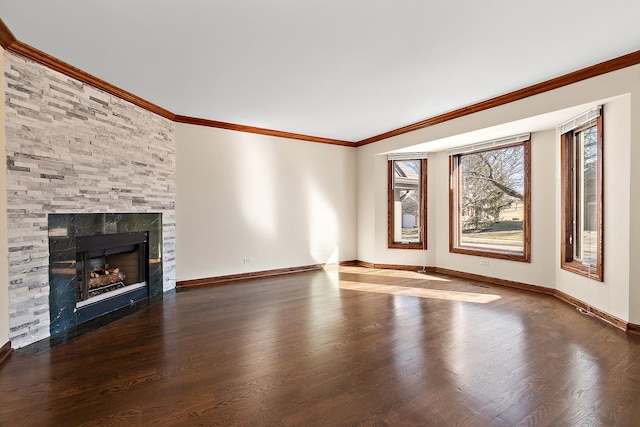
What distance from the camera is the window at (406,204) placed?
579 centimetres

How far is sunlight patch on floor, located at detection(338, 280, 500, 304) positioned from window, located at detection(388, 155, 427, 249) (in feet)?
4.93

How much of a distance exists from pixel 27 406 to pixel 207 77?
2.98 meters

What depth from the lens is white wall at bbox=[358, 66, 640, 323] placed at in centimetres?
291

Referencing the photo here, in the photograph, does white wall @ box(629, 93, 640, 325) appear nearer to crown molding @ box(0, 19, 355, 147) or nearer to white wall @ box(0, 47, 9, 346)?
crown molding @ box(0, 19, 355, 147)

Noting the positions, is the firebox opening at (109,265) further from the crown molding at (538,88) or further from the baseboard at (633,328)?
the baseboard at (633,328)

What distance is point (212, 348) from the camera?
2.61 metres

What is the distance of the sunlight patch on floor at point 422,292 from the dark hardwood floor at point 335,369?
308 mm

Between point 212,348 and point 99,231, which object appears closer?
point 212,348

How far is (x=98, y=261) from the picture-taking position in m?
3.75

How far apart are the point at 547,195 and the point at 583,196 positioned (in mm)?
505

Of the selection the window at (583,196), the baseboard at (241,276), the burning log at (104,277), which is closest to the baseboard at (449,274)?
the baseboard at (241,276)

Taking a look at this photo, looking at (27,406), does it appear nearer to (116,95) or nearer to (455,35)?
(116,95)

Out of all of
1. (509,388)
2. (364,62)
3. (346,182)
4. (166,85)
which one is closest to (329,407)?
(509,388)

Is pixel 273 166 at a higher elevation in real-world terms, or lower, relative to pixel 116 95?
lower
